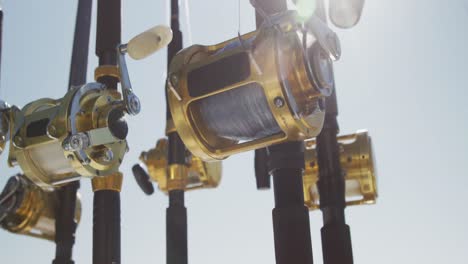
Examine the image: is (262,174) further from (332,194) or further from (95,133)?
(95,133)

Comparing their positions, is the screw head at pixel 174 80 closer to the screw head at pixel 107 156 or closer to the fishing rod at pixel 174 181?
the screw head at pixel 107 156

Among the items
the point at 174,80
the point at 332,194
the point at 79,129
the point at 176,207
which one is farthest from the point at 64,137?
the point at 176,207

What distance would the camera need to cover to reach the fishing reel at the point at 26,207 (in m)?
2.75

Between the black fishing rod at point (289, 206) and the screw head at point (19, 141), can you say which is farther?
the screw head at point (19, 141)

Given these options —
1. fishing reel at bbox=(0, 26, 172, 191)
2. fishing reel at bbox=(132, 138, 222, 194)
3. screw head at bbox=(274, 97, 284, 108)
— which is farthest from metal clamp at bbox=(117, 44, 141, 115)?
fishing reel at bbox=(132, 138, 222, 194)

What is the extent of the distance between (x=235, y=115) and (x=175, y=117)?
143mm

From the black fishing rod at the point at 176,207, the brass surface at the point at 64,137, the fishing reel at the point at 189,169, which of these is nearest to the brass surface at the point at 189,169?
the fishing reel at the point at 189,169

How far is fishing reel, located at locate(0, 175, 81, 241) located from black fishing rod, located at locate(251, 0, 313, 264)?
1507mm

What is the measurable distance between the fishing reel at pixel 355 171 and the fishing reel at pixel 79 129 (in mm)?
968

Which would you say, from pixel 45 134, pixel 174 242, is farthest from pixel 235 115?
pixel 174 242

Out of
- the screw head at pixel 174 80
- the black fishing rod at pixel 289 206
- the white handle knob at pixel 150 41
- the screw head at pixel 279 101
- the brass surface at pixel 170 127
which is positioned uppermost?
the brass surface at pixel 170 127

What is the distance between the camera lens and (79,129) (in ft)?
5.32

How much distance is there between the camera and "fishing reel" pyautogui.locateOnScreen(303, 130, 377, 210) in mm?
2430

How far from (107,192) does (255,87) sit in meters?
0.64
